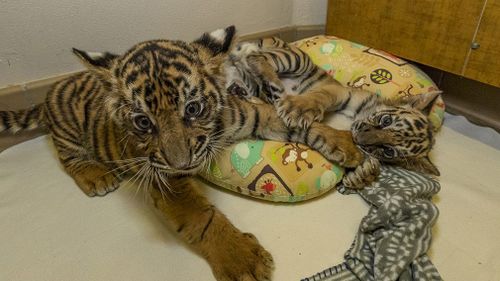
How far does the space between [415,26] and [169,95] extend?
158 cm

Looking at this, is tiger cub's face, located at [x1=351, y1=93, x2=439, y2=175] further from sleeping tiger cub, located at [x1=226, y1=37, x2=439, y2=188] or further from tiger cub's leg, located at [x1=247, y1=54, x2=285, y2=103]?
tiger cub's leg, located at [x1=247, y1=54, x2=285, y2=103]

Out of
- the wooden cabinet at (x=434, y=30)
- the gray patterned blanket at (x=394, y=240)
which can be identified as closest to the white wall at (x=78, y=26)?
the wooden cabinet at (x=434, y=30)

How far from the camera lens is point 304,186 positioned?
1.43m

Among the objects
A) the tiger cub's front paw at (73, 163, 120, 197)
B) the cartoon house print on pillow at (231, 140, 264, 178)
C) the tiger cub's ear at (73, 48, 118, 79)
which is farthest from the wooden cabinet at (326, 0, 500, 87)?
the tiger cub's front paw at (73, 163, 120, 197)

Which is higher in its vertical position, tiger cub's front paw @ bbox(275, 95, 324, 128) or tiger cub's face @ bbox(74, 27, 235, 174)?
tiger cub's face @ bbox(74, 27, 235, 174)

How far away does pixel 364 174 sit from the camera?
4.93 feet

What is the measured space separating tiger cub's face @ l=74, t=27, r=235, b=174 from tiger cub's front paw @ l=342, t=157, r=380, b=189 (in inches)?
24.9

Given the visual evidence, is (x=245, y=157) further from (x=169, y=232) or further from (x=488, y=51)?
(x=488, y=51)

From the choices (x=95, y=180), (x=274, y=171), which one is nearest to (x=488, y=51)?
(x=274, y=171)

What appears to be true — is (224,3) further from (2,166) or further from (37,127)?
(2,166)

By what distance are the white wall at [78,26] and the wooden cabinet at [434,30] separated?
0.84 m

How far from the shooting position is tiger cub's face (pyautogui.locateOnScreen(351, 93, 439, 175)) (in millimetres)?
1491

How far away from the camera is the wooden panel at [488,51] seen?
1.67m

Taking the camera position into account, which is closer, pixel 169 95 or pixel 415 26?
pixel 169 95
